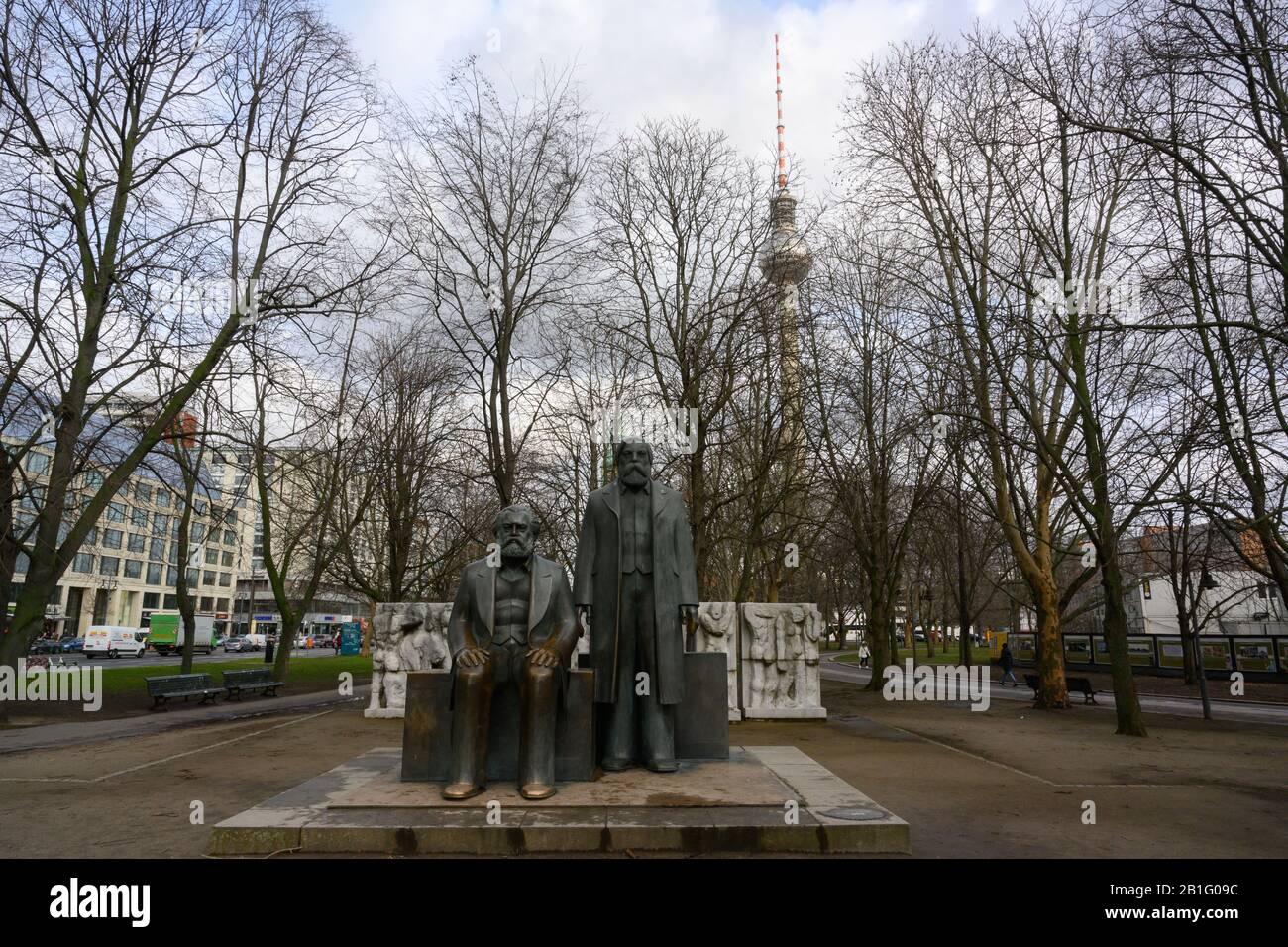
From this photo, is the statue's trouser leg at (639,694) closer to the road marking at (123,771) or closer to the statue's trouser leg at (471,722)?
the statue's trouser leg at (471,722)

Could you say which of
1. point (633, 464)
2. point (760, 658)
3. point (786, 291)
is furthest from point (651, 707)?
→ point (786, 291)

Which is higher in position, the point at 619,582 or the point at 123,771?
the point at 619,582

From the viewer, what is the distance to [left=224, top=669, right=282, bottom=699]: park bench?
74.7 ft

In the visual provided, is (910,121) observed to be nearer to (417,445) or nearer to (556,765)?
(417,445)

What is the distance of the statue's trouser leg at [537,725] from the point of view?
6.08 metres

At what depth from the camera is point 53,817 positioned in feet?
24.0

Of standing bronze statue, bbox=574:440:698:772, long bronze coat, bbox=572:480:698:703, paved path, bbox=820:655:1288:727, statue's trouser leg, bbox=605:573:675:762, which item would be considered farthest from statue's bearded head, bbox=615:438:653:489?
paved path, bbox=820:655:1288:727

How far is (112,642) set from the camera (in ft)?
167

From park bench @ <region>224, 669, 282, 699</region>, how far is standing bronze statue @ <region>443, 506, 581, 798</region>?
64.3 feet

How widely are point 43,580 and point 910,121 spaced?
20.6m

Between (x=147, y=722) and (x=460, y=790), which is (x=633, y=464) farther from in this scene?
(x=147, y=722)

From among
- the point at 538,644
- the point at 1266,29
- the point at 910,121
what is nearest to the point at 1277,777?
the point at 1266,29

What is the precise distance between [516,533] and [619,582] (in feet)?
3.67

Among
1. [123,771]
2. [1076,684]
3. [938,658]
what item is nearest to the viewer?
[123,771]
